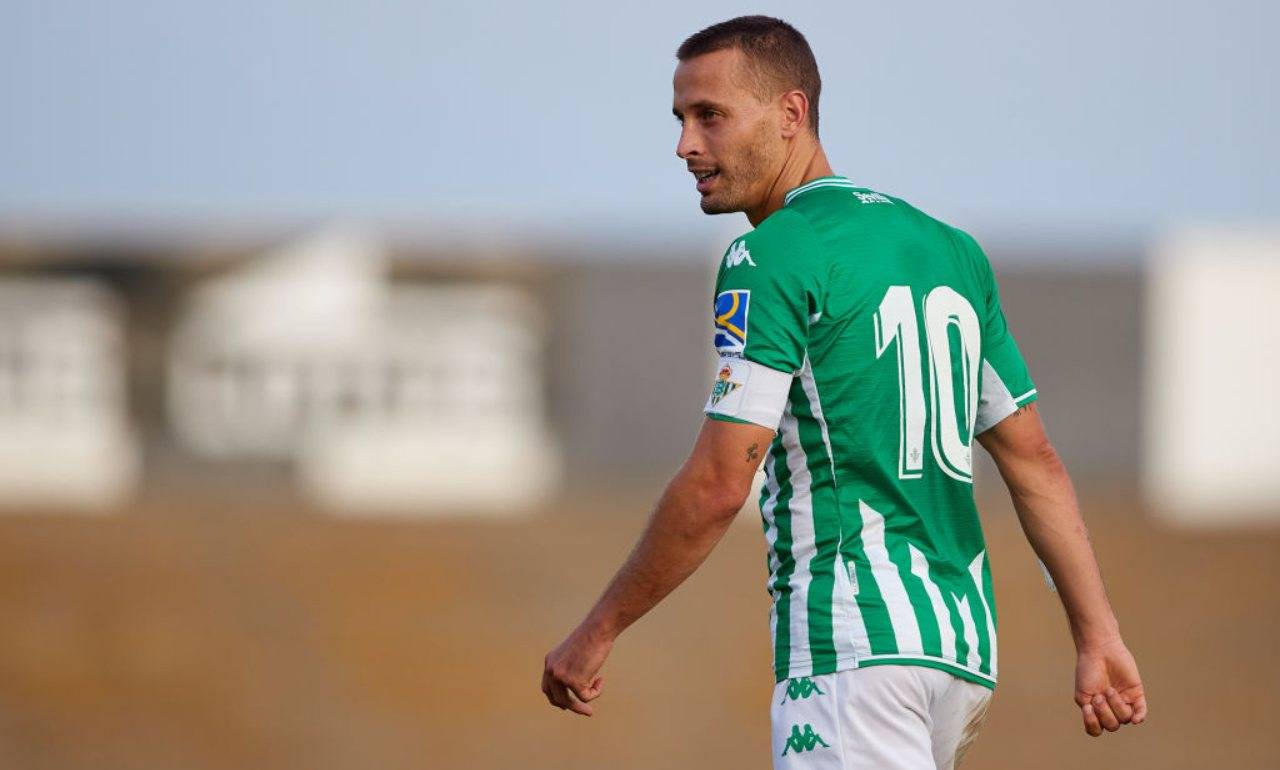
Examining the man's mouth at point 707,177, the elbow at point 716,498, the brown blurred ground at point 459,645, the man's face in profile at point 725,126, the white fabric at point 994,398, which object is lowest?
the brown blurred ground at point 459,645

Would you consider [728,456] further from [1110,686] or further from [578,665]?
[1110,686]

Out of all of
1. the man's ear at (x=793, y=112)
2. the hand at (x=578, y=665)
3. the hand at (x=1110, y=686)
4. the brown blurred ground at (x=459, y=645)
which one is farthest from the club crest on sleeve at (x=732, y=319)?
the brown blurred ground at (x=459, y=645)

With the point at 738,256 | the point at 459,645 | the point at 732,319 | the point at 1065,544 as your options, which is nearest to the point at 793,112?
the point at 738,256

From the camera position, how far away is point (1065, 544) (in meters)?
3.54

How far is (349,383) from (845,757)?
50.5 feet

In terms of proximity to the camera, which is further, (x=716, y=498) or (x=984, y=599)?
(x=984, y=599)

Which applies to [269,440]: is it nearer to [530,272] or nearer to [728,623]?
[530,272]

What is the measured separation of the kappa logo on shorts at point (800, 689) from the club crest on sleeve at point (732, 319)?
610mm

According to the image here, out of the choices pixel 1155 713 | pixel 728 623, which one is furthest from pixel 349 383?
pixel 1155 713

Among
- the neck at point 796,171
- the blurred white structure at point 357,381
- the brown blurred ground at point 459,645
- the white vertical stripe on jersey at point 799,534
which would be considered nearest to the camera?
the white vertical stripe on jersey at point 799,534

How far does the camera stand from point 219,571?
15.3m

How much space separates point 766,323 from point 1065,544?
85 cm

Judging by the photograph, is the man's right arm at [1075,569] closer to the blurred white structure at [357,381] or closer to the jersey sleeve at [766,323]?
the jersey sleeve at [766,323]

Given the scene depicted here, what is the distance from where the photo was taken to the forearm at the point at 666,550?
3146 mm
